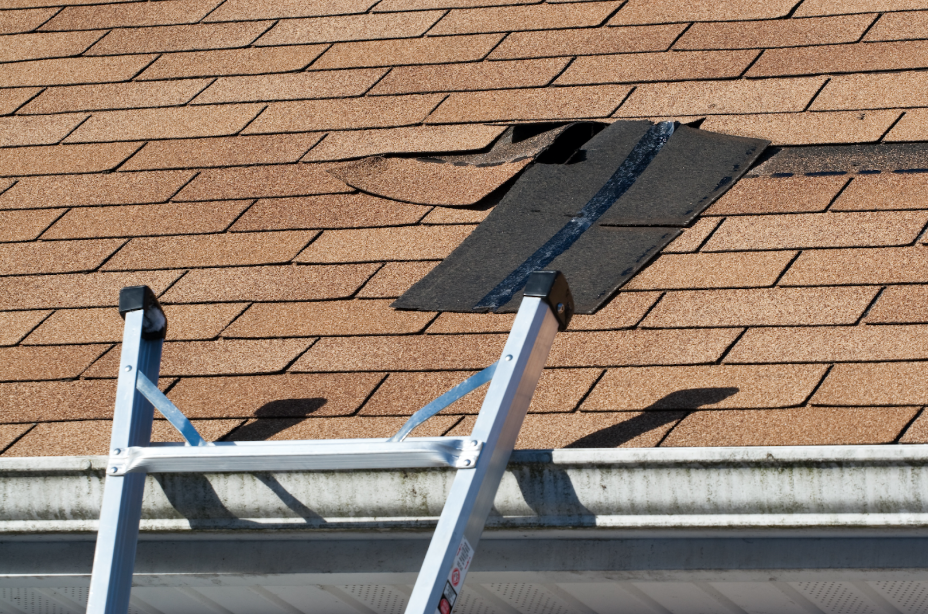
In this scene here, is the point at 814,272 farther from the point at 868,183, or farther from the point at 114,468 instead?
the point at 114,468

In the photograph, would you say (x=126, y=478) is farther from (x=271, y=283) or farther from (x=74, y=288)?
(x=74, y=288)

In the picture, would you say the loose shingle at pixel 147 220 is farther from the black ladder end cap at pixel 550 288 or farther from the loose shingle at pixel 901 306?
the loose shingle at pixel 901 306

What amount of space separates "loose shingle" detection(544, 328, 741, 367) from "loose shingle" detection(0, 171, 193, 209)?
1.52 meters

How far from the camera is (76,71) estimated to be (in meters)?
4.09

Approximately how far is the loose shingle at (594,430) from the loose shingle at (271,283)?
73 cm

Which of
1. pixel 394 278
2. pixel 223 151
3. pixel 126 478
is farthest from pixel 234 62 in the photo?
pixel 126 478

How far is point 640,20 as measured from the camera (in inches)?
150

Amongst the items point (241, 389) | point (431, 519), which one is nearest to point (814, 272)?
point (431, 519)

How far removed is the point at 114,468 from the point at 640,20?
8.33 ft

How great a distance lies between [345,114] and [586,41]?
875mm

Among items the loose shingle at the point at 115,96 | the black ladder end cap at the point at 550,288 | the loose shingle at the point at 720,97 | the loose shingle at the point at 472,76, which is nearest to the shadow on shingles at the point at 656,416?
the black ladder end cap at the point at 550,288

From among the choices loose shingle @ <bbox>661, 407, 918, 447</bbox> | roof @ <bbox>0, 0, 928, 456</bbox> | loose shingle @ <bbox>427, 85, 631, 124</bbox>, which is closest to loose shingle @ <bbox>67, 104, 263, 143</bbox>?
roof @ <bbox>0, 0, 928, 456</bbox>

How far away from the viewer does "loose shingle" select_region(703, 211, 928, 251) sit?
2.75 m

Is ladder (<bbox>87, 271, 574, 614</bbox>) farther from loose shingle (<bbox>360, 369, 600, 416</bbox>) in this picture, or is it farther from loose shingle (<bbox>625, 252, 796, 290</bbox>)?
loose shingle (<bbox>625, 252, 796, 290</bbox>)
